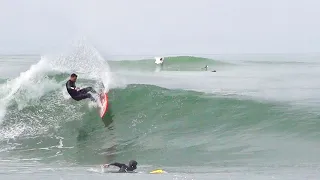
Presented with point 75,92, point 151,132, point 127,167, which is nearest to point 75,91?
point 75,92

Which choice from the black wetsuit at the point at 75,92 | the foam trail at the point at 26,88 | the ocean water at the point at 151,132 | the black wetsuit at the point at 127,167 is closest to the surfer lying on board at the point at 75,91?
the black wetsuit at the point at 75,92

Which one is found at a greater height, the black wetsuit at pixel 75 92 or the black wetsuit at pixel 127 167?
the black wetsuit at pixel 75 92

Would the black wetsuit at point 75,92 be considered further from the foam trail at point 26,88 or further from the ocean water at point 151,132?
the foam trail at point 26,88

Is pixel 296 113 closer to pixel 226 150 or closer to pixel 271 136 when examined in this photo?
pixel 271 136

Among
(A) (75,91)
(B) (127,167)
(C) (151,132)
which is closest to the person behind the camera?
(B) (127,167)

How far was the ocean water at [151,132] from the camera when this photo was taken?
11.3 metres

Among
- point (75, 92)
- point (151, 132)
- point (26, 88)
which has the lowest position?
point (151, 132)

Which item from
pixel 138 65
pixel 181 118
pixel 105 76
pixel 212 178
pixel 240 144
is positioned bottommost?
pixel 212 178

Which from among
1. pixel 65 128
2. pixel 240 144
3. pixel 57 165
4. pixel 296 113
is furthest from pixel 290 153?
pixel 65 128

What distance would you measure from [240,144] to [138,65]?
42.0m

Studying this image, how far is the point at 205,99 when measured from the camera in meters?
19.3

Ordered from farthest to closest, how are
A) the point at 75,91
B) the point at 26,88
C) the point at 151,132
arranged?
the point at 26,88 → the point at 75,91 → the point at 151,132

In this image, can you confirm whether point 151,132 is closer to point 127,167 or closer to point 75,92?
point 75,92

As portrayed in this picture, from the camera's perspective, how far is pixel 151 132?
15945 mm
